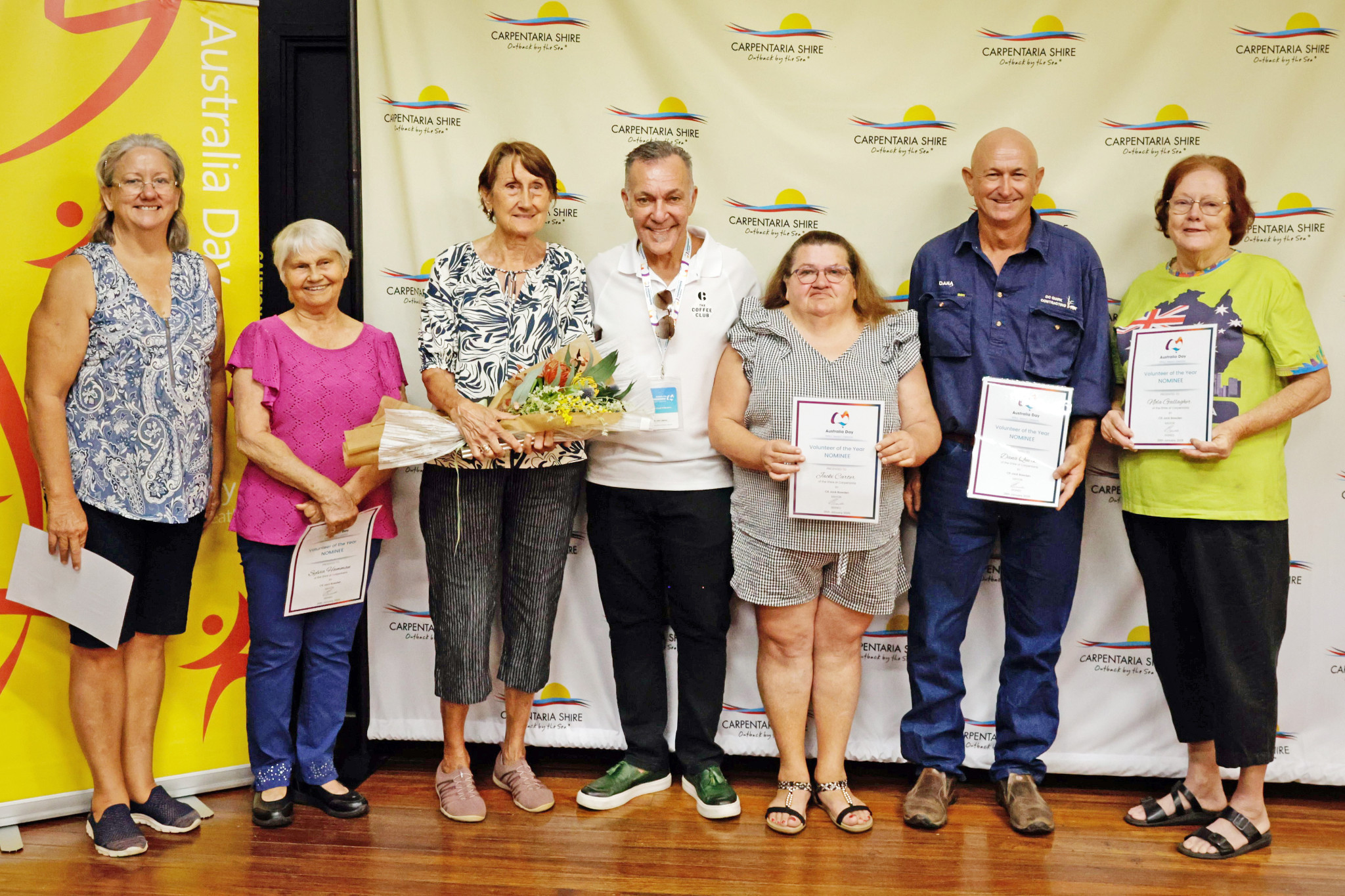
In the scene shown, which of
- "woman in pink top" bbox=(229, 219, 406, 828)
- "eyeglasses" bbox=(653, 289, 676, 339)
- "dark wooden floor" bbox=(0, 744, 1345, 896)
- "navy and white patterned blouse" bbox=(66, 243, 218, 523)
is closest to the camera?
"dark wooden floor" bbox=(0, 744, 1345, 896)

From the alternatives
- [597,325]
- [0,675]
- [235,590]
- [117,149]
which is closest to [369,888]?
[235,590]

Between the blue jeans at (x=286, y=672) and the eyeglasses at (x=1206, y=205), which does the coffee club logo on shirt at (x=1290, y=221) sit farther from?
the blue jeans at (x=286, y=672)

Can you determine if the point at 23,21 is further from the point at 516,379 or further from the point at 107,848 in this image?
the point at 107,848

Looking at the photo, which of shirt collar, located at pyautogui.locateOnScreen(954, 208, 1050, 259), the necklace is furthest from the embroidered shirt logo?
the necklace

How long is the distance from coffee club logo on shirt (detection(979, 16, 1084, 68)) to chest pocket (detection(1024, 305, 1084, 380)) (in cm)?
90

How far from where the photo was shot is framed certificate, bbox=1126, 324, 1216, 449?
93.0 inches

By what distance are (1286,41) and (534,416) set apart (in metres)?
2.58

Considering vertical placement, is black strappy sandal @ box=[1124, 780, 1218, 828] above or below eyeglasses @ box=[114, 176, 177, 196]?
below

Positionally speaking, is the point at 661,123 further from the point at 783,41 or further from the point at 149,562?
the point at 149,562

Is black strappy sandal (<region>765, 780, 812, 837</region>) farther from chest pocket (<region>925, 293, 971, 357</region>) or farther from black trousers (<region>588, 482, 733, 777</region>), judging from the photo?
chest pocket (<region>925, 293, 971, 357</region>)

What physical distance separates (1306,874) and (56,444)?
3.42 meters

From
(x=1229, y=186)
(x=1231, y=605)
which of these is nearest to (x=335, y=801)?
(x=1231, y=605)

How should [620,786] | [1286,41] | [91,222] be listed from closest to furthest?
[91,222], [620,786], [1286,41]

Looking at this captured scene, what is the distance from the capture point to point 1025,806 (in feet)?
8.34
